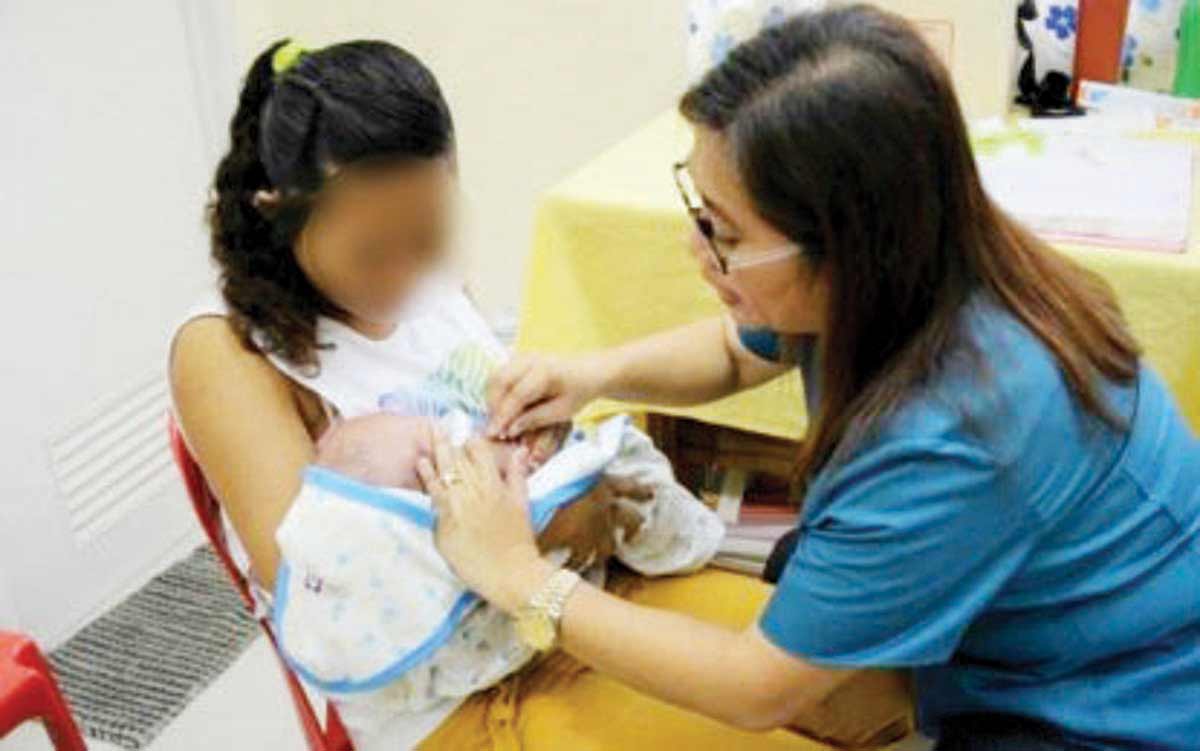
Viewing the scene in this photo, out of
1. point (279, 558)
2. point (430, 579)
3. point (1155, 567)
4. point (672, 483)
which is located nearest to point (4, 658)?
point (279, 558)

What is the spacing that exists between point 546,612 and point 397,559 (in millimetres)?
141

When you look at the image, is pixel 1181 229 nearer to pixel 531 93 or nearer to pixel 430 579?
pixel 430 579

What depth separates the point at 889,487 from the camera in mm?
857

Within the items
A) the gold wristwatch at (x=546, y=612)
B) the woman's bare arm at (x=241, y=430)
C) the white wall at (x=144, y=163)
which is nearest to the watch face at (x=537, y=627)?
the gold wristwatch at (x=546, y=612)

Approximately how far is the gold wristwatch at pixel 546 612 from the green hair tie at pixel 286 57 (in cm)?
52

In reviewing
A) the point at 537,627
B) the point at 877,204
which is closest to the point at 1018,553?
the point at 877,204

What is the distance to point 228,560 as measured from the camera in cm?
121

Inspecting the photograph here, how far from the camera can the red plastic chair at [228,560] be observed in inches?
45.6

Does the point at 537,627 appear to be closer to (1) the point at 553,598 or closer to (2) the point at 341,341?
(1) the point at 553,598

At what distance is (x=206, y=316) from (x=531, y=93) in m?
1.58

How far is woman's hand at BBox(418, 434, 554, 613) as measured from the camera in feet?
3.29

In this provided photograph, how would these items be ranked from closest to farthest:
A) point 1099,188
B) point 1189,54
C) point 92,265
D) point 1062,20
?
1. point 1099,188
2. point 1189,54
3. point 1062,20
4. point 92,265

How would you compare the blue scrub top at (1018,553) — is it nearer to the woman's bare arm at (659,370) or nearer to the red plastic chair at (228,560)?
the woman's bare arm at (659,370)

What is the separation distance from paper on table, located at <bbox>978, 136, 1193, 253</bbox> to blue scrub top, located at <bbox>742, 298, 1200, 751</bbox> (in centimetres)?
55
